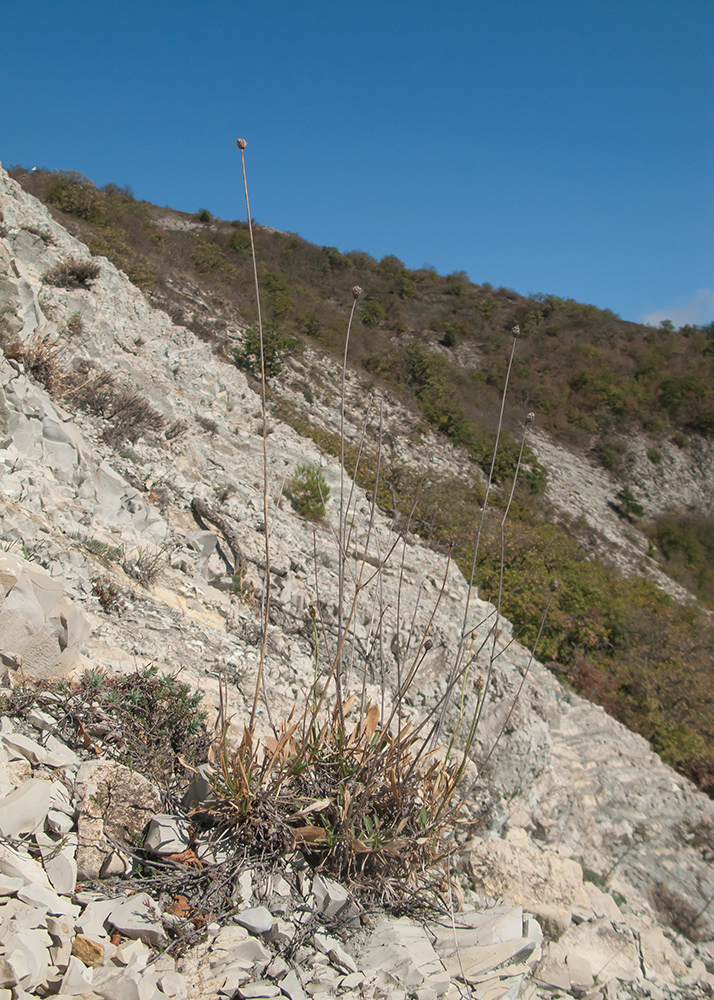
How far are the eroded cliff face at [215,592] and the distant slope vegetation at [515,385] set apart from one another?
3.99 feet

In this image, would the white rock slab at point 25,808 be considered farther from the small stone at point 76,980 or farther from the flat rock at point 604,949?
the flat rock at point 604,949

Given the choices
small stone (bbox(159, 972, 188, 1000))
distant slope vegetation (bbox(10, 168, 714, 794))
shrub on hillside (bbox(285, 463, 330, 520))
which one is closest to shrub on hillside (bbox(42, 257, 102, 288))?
distant slope vegetation (bbox(10, 168, 714, 794))

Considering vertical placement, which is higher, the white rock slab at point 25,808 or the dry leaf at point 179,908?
the white rock slab at point 25,808

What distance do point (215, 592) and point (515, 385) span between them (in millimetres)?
27495

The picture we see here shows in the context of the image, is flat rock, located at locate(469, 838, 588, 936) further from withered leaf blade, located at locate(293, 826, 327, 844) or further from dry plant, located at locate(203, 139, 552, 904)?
withered leaf blade, located at locate(293, 826, 327, 844)

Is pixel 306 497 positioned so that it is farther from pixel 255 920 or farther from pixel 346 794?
pixel 255 920

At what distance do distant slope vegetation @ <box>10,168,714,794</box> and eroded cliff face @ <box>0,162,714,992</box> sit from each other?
3.99 ft

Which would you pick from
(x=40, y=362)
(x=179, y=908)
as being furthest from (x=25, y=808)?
(x=40, y=362)

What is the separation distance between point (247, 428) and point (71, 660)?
7.48 metres

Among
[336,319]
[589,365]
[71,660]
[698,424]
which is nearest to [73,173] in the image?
[336,319]

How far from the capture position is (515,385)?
29.3 meters

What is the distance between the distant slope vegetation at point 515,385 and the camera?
9.88 m

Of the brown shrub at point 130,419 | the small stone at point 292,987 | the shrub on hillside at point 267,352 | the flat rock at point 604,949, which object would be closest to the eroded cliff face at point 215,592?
the brown shrub at point 130,419

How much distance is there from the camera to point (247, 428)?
957cm
